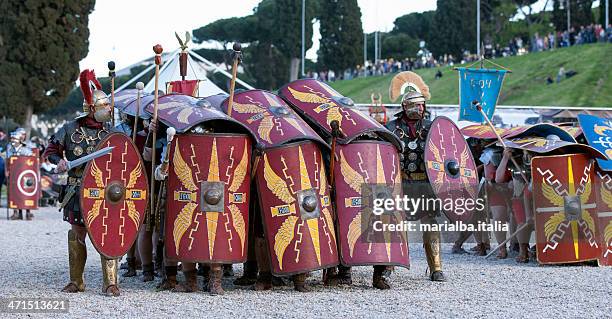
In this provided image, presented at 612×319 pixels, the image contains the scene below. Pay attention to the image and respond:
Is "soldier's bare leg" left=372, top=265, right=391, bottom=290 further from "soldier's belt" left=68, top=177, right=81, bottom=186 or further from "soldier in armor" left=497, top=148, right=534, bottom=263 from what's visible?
"soldier in armor" left=497, top=148, right=534, bottom=263

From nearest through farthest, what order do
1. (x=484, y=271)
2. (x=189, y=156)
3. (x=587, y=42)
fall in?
(x=189, y=156) < (x=484, y=271) < (x=587, y=42)

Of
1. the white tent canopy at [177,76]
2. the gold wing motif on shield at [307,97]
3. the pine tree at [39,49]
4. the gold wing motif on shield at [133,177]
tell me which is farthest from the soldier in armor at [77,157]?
the pine tree at [39,49]

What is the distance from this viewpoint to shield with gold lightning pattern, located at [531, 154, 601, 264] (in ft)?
35.3

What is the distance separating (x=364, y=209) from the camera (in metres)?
8.78

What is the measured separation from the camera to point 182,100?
9039 millimetres

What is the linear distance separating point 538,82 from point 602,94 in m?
5.14

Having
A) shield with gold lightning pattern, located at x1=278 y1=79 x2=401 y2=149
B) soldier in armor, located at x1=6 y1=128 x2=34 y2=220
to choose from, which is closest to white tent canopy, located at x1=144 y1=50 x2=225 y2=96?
soldier in armor, located at x1=6 y1=128 x2=34 y2=220

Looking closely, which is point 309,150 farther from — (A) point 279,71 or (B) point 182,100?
(A) point 279,71

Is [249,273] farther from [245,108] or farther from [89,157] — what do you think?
[89,157]

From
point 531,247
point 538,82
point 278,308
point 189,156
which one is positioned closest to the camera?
point 278,308

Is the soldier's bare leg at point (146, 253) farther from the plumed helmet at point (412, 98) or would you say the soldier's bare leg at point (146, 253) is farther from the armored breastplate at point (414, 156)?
the plumed helmet at point (412, 98)

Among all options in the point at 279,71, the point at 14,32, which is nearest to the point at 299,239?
the point at 14,32

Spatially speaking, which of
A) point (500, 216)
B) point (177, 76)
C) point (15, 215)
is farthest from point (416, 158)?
point (15, 215)

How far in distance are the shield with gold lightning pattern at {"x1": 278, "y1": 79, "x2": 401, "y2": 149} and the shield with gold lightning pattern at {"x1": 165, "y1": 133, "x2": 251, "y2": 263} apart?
2.85 ft
